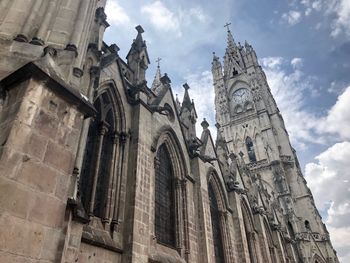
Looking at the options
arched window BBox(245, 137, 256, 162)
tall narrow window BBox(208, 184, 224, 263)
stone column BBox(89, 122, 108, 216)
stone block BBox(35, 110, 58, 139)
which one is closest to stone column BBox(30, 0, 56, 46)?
stone block BBox(35, 110, 58, 139)

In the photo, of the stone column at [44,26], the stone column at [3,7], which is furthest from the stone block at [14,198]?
the stone column at [3,7]

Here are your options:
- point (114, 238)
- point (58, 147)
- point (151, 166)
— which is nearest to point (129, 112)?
point (151, 166)

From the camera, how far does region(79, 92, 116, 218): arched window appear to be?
23.9ft

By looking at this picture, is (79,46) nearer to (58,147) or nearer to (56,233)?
(58,147)

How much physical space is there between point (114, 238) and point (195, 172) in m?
6.06

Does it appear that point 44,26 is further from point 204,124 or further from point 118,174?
point 204,124

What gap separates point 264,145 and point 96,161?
109 feet

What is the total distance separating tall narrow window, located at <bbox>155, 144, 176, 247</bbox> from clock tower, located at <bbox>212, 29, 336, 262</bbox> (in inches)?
442

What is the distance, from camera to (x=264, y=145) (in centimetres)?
3812

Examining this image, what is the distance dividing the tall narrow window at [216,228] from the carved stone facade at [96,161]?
0.06 metres

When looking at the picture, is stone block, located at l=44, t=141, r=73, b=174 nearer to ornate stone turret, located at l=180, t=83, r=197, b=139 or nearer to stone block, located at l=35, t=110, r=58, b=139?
stone block, located at l=35, t=110, r=58, b=139

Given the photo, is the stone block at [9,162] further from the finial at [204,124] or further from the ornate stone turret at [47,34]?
the finial at [204,124]

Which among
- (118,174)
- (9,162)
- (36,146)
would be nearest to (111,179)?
(118,174)

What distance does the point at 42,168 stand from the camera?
3547mm
